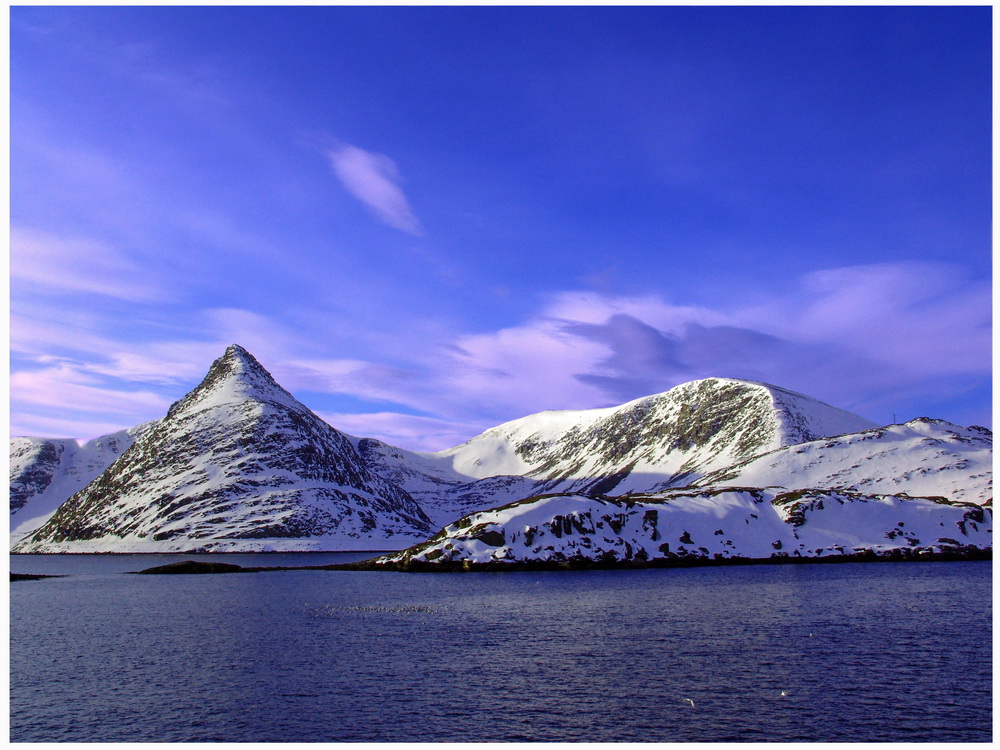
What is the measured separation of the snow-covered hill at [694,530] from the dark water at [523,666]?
36.4 metres

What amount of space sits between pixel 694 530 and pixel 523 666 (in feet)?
303

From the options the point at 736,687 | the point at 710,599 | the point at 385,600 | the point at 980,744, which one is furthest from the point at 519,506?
the point at 980,744

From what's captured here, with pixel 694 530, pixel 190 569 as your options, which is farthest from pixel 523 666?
pixel 190 569

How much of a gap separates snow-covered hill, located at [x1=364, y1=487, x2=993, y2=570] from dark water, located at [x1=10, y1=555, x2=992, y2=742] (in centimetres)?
3637

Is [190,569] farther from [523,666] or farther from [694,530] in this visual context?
[523,666]

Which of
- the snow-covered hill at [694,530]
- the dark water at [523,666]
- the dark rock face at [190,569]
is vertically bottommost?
the dark water at [523,666]

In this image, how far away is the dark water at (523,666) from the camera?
34.0 metres

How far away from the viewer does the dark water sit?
34031 mm

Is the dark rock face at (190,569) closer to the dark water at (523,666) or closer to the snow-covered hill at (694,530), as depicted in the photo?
the snow-covered hill at (694,530)

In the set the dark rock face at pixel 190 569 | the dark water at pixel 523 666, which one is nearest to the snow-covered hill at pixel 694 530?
the dark rock face at pixel 190 569

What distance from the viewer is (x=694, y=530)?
131 metres

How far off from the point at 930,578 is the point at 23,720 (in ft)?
318

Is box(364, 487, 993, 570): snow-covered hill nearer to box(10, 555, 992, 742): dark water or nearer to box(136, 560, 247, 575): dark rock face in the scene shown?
box(136, 560, 247, 575): dark rock face

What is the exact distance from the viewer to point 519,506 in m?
131
